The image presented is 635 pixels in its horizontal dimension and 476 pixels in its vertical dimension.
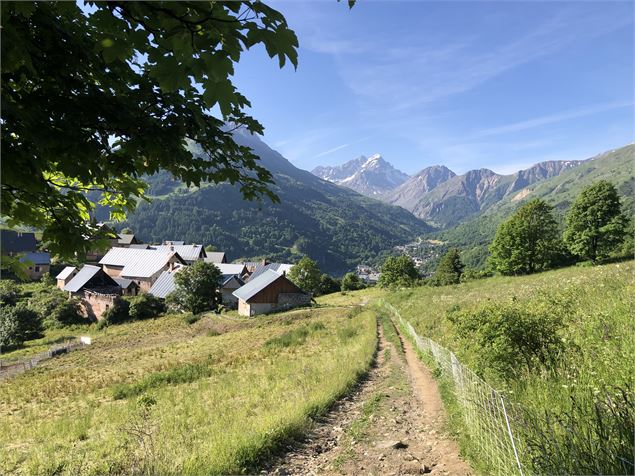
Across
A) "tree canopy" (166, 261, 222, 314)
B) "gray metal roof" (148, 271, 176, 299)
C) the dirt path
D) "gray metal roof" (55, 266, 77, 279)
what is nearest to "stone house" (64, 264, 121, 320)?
"gray metal roof" (55, 266, 77, 279)

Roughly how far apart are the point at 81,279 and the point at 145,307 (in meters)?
21.9

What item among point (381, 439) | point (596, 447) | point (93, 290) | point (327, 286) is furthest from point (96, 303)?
point (596, 447)

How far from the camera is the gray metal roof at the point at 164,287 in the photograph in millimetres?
66688

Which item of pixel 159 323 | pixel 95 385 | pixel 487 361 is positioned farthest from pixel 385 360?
pixel 159 323

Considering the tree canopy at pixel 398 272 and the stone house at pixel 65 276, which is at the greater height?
the stone house at pixel 65 276

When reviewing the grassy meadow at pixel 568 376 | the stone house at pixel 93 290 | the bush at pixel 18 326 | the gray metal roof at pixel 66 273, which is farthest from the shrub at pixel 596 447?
the gray metal roof at pixel 66 273

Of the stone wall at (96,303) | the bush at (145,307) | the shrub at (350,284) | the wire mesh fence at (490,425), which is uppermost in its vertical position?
the stone wall at (96,303)

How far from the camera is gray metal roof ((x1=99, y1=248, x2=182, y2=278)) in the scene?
85381mm

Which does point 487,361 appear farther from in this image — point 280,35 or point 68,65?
point 68,65

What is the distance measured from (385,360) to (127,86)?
17.4 m

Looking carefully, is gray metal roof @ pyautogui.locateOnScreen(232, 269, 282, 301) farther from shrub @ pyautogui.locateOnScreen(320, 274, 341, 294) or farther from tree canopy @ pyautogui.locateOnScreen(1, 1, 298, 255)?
tree canopy @ pyautogui.locateOnScreen(1, 1, 298, 255)

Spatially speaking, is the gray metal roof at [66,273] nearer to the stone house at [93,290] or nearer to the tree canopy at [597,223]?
the stone house at [93,290]

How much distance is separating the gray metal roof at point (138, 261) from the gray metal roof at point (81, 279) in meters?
13.7

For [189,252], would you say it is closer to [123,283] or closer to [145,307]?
[123,283]
